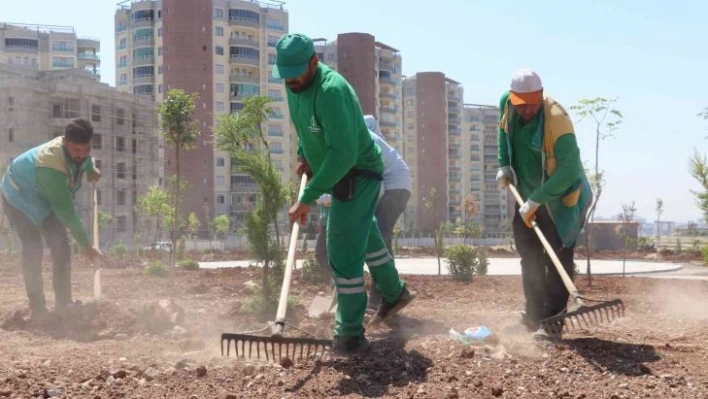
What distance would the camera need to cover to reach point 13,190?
22.9ft

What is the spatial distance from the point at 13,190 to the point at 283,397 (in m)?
4.60

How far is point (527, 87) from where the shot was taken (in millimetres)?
5102

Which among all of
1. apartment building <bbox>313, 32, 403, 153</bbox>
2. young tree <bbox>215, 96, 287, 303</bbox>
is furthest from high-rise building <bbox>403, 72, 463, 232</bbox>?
young tree <bbox>215, 96, 287, 303</bbox>

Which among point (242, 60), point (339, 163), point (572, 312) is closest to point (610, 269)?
point (572, 312)

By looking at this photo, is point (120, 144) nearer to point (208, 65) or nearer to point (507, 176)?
point (208, 65)

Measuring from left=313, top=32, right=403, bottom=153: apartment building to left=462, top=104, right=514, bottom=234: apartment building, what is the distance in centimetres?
2915

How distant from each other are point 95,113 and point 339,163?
56.8m

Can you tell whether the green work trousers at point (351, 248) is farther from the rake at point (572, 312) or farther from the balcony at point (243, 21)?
the balcony at point (243, 21)

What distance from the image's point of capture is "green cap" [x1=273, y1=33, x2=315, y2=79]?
4418 millimetres

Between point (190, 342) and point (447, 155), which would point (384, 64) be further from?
point (190, 342)

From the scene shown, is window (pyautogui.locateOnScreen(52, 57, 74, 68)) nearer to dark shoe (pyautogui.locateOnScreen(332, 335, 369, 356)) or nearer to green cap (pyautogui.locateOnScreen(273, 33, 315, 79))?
green cap (pyautogui.locateOnScreen(273, 33, 315, 79))

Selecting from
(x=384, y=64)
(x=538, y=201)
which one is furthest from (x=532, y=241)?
(x=384, y=64)

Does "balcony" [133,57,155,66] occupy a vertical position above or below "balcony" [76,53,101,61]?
below

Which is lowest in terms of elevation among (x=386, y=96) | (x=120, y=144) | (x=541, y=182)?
(x=541, y=182)
